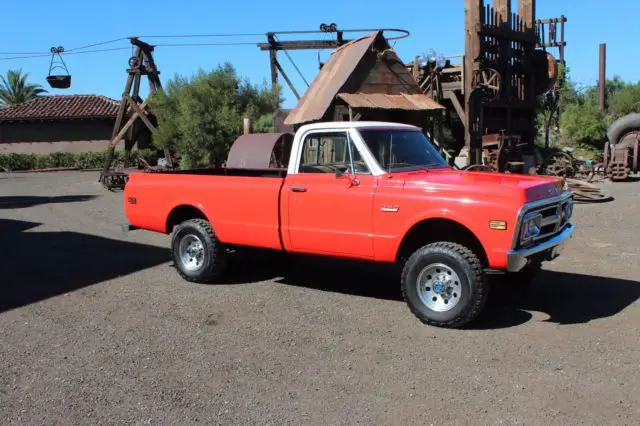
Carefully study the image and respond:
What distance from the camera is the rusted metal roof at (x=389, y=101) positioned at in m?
14.6

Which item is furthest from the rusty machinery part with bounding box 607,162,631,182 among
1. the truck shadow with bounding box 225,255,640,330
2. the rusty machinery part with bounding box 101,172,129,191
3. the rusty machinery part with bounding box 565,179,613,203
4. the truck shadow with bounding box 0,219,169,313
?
the rusty machinery part with bounding box 101,172,129,191

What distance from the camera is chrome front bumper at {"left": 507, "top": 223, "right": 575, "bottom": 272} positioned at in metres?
5.10

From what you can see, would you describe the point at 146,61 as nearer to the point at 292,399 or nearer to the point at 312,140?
the point at 312,140

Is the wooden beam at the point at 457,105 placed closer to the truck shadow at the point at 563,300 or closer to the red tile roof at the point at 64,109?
the truck shadow at the point at 563,300

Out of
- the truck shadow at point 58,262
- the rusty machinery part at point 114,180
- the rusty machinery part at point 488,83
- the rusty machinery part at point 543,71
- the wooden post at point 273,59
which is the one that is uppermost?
the wooden post at point 273,59

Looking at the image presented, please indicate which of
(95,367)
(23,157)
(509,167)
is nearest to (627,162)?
(509,167)

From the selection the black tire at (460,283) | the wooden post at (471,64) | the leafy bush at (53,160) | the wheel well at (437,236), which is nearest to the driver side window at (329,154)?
the wheel well at (437,236)

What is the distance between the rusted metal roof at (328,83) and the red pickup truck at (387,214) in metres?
7.79

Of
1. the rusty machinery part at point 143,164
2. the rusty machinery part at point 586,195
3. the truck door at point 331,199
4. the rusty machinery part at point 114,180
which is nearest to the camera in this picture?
the truck door at point 331,199

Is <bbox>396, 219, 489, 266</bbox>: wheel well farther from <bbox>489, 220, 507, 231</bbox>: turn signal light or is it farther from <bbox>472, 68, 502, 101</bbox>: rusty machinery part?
<bbox>472, 68, 502, 101</bbox>: rusty machinery part

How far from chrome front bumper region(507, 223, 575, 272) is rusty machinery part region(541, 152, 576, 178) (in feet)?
44.3

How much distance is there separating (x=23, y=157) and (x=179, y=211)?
33.1 m

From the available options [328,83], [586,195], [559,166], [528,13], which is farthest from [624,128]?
[328,83]

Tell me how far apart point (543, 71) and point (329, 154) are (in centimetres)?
1566
